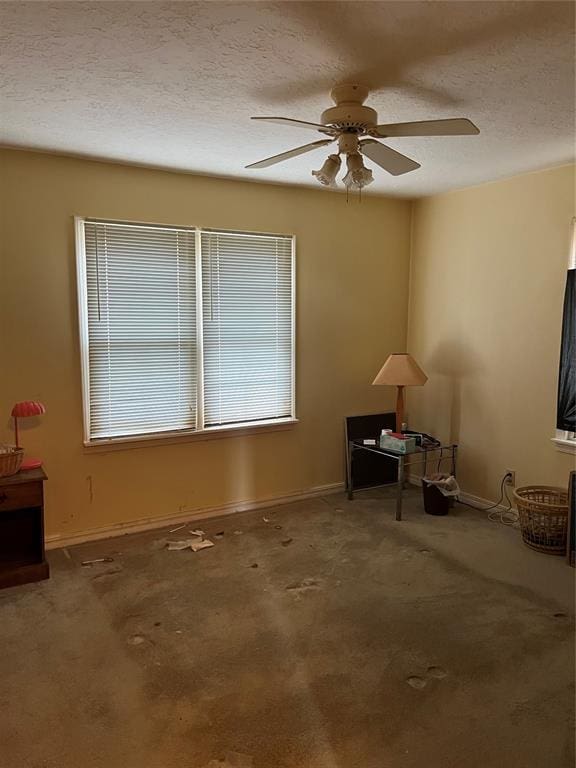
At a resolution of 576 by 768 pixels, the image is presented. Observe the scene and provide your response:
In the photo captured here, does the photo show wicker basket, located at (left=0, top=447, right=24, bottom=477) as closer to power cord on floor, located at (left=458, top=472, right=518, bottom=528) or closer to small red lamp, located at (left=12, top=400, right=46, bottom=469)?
small red lamp, located at (left=12, top=400, right=46, bottom=469)

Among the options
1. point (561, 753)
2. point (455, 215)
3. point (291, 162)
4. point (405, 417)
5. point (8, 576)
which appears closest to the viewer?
point (561, 753)

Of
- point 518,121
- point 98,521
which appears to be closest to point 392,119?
point 518,121

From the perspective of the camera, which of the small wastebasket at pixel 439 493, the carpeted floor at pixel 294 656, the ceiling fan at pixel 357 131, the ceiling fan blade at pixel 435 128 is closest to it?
the carpeted floor at pixel 294 656

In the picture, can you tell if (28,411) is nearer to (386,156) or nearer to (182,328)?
(182,328)

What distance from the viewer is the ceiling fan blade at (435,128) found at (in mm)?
2049

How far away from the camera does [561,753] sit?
6.14 feet

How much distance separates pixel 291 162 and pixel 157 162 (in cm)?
86

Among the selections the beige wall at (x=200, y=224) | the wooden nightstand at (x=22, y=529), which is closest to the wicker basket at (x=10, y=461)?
the wooden nightstand at (x=22, y=529)

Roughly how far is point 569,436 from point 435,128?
2.40 m

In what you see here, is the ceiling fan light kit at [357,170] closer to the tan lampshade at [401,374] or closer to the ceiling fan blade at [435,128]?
the ceiling fan blade at [435,128]

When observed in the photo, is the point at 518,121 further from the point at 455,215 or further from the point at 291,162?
the point at 455,215

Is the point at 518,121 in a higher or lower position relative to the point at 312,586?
higher

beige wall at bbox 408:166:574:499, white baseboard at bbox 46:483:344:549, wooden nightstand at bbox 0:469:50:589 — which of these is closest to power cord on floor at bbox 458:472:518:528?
beige wall at bbox 408:166:574:499

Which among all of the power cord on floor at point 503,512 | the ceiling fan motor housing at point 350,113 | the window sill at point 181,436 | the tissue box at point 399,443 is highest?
the ceiling fan motor housing at point 350,113
